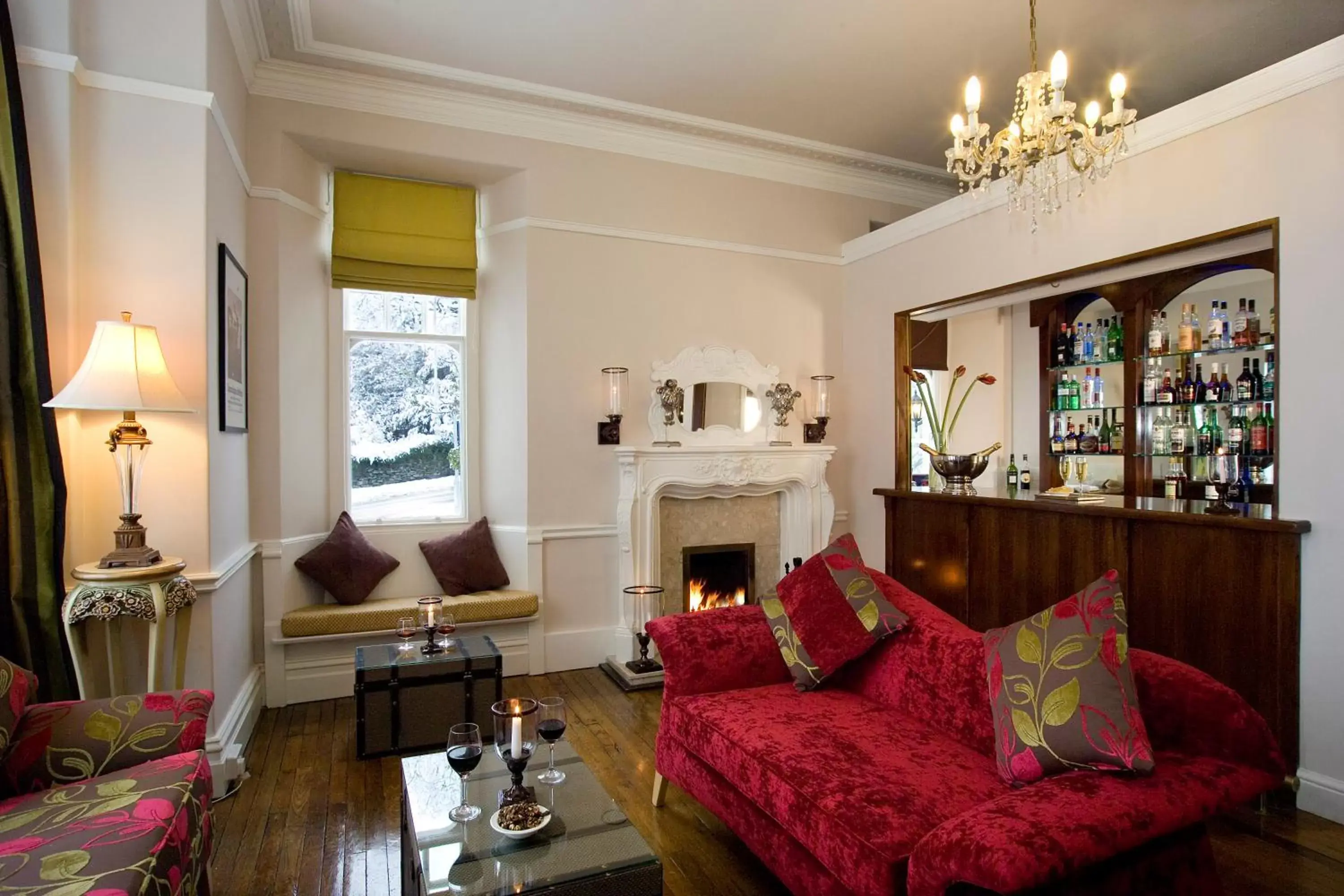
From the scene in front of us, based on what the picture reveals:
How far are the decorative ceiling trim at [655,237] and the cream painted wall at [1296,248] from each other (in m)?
1.53

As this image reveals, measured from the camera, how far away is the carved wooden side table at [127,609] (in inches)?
90.8

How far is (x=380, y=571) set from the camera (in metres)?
4.11

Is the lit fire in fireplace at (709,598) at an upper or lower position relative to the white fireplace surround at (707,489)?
lower

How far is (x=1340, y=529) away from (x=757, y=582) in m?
2.90

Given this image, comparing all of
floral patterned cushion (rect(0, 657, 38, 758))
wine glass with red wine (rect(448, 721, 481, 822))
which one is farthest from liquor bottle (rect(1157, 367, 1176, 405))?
floral patterned cushion (rect(0, 657, 38, 758))

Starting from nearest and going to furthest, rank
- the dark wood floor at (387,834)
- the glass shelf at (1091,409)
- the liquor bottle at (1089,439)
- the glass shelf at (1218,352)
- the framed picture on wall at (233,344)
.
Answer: the dark wood floor at (387,834)
the framed picture on wall at (233,344)
the glass shelf at (1218,352)
the glass shelf at (1091,409)
the liquor bottle at (1089,439)

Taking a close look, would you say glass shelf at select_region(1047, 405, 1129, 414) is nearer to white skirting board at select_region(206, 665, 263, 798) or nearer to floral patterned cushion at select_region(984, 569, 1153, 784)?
floral patterned cushion at select_region(984, 569, 1153, 784)

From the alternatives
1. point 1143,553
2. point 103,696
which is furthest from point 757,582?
point 103,696

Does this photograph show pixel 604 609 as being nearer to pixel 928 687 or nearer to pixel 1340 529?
pixel 928 687

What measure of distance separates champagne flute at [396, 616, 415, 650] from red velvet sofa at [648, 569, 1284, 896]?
1.28m

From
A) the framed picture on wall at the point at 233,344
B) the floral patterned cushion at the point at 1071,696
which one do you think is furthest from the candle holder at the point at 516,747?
the framed picture on wall at the point at 233,344

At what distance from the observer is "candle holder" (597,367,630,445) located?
4301mm

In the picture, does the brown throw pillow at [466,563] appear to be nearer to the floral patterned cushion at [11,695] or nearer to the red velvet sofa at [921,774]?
the red velvet sofa at [921,774]

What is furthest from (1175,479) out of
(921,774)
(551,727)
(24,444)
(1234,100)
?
(24,444)
